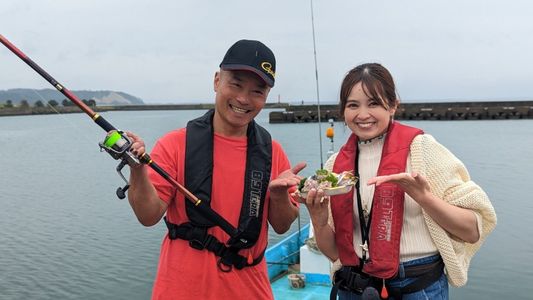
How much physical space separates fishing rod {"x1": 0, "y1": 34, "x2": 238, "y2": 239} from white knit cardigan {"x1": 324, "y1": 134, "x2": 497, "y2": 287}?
103 centimetres

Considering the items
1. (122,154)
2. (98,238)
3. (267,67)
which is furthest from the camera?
(98,238)

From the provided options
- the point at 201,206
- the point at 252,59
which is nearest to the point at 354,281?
the point at 201,206

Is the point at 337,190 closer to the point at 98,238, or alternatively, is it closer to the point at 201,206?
the point at 201,206

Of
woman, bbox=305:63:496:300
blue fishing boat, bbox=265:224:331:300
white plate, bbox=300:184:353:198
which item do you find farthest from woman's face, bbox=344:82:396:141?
blue fishing boat, bbox=265:224:331:300

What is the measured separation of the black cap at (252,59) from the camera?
8.55 feet

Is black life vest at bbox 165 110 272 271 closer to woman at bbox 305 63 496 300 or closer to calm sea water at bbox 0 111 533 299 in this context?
woman at bbox 305 63 496 300

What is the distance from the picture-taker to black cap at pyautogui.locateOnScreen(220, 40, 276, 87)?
2607mm

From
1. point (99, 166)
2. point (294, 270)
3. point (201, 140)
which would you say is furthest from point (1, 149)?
point (201, 140)

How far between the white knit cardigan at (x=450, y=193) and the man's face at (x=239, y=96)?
909 millimetres

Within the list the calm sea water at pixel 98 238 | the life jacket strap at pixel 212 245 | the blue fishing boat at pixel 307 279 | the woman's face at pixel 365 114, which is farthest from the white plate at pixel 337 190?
the blue fishing boat at pixel 307 279

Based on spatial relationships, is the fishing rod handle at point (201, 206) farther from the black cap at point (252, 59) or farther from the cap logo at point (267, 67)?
the cap logo at point (267, 67)

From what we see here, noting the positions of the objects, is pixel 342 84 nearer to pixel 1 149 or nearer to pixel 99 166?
pixel 99 166

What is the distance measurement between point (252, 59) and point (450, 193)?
1.25 metres

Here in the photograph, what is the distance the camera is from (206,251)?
2.63m
